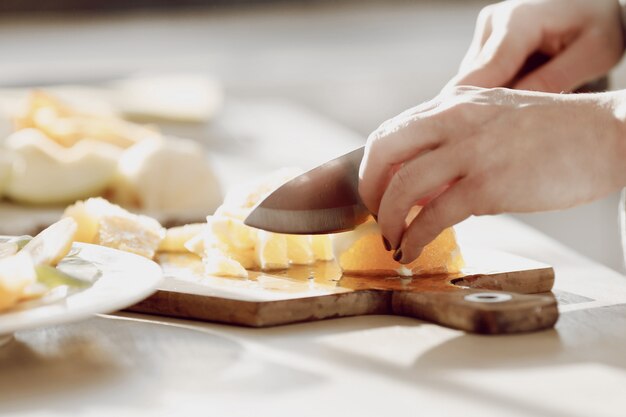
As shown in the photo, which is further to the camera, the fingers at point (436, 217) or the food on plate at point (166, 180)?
the food on plate at point (166, 180)

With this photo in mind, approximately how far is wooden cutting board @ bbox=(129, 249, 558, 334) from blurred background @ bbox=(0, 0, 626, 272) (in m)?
1.90

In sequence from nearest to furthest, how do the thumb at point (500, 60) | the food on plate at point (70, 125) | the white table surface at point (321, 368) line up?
1. the white table surface at point (321, 368)
2. the thumb at point (500, 60)
3. the food on plate at point (70, 125)

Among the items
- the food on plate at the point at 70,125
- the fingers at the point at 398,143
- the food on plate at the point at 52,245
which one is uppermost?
the food on plate at the point at 70,125

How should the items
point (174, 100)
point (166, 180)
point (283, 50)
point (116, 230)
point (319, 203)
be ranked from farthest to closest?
point (283, 50) → point (174, 100) → point (166, 180) → point (116, 230) → point (319, 203)

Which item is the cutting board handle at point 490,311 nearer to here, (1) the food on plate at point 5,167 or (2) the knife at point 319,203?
(2) the knife at point 319,203

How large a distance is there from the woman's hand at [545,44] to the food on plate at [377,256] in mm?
281

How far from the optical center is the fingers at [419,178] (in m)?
1.17

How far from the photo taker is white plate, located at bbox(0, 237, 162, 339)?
984 mm

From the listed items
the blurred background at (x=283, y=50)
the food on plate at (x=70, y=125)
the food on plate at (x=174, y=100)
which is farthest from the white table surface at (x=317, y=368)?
the blurred background at (x=283, y=50)

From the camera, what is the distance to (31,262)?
1.05 metres

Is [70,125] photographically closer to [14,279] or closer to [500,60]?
[500,60]

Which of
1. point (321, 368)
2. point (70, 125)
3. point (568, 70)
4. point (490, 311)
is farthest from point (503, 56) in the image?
point (70, 125)

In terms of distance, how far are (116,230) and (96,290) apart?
13.4 inches

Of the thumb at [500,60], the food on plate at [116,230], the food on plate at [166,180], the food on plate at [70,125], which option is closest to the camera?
the food on plate at [116,230]
